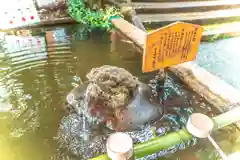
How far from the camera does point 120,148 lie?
7.14ft

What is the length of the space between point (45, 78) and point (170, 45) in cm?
212

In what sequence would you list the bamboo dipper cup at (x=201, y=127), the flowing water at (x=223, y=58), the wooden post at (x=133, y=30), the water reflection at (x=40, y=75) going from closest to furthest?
the bamboo dipper cup at (x=201, y=127), the water reflection at (x=40, y=75), the flowing water at (x=223, y=58), the wooden post at (x=133, y=30)

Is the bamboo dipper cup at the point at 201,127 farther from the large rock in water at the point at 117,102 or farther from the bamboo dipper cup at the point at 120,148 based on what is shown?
the large rock in water at the point at 117,102

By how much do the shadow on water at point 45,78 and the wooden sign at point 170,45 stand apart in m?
0.72

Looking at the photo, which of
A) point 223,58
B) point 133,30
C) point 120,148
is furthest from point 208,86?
point 120,148

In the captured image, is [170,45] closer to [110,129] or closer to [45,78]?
[110,129]

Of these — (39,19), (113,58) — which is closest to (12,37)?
(39,19)

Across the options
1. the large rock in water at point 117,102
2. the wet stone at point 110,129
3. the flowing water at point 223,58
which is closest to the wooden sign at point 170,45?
the large rock in water at point 117,102

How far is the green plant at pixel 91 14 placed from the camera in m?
6.27

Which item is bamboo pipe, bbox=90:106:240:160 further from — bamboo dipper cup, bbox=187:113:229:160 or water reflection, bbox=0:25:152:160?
water reflection, bbox=0:25:152:160

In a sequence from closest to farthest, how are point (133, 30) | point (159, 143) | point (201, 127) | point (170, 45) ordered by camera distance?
point (201, 127)
point (159, 143)
point (170, 45)
point (133, 30)

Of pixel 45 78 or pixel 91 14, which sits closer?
pixel 45 78

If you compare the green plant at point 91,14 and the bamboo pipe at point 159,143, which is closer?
the bamboo pipe at point 159,143

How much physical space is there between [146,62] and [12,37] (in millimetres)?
3396
